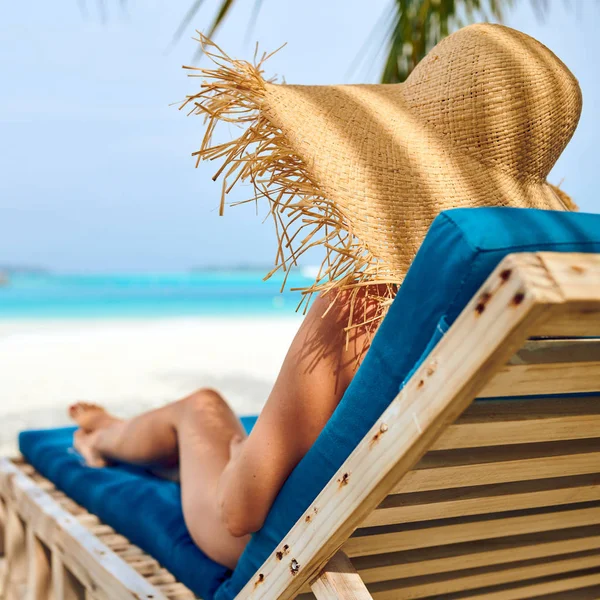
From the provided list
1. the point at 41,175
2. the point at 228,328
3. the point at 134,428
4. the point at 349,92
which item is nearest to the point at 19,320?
the point at 228,328

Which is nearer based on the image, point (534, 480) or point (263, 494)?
point (534, 480)

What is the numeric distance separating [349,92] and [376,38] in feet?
9.41

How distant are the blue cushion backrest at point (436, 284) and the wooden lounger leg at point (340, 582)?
103mm

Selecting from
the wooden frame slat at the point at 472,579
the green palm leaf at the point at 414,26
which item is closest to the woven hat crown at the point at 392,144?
the wooden frame slat at the point at 472,579

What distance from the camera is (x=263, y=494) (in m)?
1.03

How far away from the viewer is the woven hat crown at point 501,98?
1.05m

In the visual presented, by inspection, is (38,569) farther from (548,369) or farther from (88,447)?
(548,369)

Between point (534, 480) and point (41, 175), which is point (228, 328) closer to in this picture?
point (534, 480)

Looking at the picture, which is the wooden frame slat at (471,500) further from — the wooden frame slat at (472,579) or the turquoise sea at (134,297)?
the turquoise sea at (134,297)

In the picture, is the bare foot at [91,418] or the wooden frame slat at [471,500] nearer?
the wooden frame slat at [471,500]

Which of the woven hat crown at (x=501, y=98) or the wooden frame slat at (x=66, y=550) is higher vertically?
the woven hat crown at (x=501, y=98)

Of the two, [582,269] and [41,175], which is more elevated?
[582,269]

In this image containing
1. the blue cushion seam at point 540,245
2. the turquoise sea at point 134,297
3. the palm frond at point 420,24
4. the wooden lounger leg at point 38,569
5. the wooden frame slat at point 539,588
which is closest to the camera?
the blue cushion seam at point 540,245

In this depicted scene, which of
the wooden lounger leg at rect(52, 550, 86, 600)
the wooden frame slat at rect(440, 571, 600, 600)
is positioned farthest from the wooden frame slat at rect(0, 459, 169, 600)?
the wooden frame slat at rect(440, 571, 600, 600)
